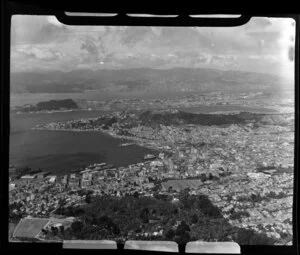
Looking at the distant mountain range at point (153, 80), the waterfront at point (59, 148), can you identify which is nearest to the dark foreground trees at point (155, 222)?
the waterfront at point (59, 148)

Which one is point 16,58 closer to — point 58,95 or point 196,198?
point 58,95

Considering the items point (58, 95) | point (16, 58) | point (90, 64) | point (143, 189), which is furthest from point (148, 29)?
point (143, 189)

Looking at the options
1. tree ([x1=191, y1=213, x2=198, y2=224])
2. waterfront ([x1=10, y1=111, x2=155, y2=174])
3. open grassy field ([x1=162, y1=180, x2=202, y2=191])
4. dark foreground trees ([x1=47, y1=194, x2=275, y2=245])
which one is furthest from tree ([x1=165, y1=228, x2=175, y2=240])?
waterfront ([x1=10, y1=111, x2=155, y2=174])

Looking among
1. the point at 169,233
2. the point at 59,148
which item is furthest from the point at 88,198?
the point at 169,233

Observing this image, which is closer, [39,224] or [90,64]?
[39,224]

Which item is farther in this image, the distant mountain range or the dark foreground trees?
the distant mountain range

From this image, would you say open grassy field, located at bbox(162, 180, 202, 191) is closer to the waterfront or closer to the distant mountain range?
the waterfront

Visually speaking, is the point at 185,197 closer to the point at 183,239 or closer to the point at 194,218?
the point at 194,218

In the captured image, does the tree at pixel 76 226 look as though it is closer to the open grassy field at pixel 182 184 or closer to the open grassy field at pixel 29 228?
the open grassy field at pixel 29 228
